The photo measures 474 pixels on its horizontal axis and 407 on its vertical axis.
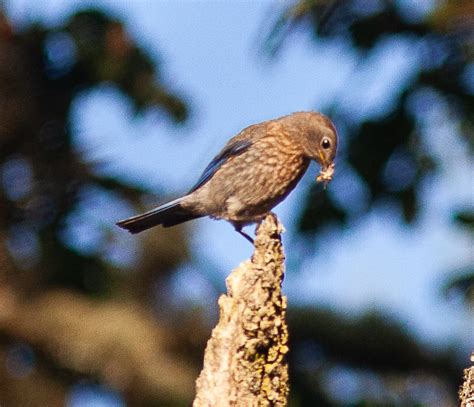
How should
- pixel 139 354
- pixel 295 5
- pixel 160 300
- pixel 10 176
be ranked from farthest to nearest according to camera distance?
pixel 160 300, pixel 139 354, pixel 10 176, pixel 295 5

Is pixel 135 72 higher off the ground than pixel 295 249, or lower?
higher

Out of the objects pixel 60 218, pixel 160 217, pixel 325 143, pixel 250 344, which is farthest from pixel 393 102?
pixel 250 344

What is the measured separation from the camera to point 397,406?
7.02 meters

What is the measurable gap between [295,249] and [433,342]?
164 cm

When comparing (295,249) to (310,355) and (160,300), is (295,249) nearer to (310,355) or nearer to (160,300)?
(310,355)

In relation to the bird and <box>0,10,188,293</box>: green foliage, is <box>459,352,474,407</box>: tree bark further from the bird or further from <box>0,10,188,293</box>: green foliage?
<box>0,10,188,293</box>: green foliage

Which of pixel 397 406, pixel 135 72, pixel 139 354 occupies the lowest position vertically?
pixel 397 406

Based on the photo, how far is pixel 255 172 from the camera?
6527mm

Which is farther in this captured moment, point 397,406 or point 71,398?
point 71,398

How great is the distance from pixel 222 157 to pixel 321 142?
2.13ft

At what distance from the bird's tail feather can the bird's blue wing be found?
12 centimetres

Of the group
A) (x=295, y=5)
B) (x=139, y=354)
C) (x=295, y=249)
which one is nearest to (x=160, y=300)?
(x=139, y=354)

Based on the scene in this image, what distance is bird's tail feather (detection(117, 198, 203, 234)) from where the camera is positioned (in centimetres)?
648

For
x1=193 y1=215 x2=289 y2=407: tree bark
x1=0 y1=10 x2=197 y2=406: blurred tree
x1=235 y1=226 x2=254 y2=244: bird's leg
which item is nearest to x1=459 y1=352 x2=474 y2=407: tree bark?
x1=193 y1=215 x2=289 y2=407: tree bark
